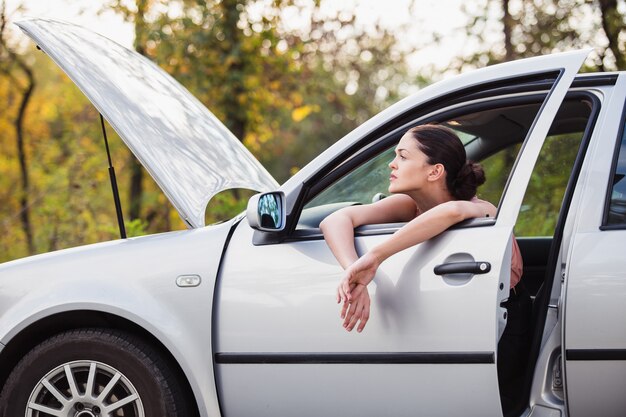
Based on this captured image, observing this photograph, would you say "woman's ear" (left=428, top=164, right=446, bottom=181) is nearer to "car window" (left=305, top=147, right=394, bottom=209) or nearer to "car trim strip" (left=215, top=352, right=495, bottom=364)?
"car window" (left=305, top=147, right=394, bottom=209)

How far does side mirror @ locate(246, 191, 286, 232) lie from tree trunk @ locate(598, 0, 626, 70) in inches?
219

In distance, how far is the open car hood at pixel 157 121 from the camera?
3357 millimetres

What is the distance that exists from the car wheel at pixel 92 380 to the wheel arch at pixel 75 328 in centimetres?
4

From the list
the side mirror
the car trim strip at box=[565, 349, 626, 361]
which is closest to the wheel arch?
the side mirror

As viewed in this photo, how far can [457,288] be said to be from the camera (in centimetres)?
280

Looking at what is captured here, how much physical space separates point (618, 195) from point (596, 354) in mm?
550

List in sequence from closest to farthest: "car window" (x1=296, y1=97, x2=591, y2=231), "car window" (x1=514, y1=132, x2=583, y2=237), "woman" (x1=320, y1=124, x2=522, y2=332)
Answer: "woman" (x1=320, y1=124, x2=522, y2=332), "car window" (x1=296, y1=97, x2=591, y2=231), "car window" (x1=514, y1=132, x2=583, y2=237)

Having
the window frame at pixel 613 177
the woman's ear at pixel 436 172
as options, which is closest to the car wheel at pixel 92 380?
the woman's ear at pixel 436 172

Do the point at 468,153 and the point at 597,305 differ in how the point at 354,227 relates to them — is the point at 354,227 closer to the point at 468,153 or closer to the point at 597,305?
the point at 597,305

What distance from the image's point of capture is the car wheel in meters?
3.14

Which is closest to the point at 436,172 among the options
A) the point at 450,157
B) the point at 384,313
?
the point at 450,157

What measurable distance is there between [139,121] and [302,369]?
1.27 meters

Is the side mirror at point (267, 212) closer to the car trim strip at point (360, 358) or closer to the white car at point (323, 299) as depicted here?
the white car at point (323, 299)

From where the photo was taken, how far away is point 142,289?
10.4ft
